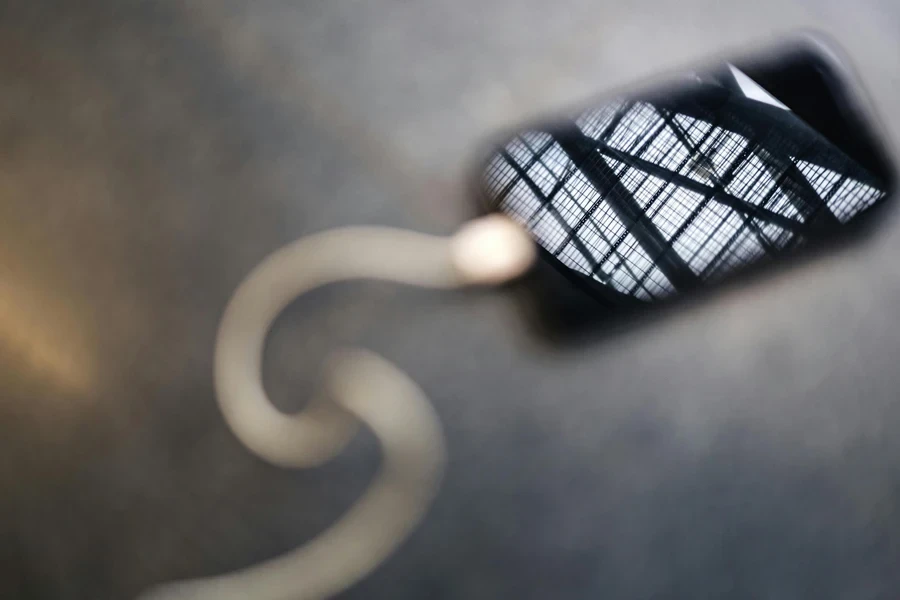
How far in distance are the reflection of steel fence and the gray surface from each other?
0.03 m

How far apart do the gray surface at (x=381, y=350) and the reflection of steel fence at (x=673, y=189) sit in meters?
0.03

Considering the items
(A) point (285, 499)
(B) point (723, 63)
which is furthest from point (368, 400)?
(B) point (723, 63)

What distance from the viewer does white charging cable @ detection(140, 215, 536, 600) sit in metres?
0.47

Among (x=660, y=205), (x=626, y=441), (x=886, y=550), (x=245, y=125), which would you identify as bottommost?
(x=886, y=550)

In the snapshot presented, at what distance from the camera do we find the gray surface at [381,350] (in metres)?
0.48

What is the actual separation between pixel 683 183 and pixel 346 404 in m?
0.27

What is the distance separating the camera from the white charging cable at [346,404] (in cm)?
47

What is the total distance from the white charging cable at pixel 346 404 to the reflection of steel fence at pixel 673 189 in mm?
34

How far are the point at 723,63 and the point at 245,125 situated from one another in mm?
331

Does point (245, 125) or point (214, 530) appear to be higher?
point (245, 125)

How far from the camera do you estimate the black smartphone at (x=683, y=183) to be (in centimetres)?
48

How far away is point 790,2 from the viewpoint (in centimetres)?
51

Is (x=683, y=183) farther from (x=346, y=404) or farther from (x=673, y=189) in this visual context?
(x=346, y=404)

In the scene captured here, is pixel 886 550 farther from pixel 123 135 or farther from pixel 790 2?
pixel 123 135
